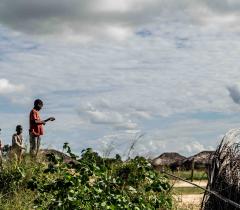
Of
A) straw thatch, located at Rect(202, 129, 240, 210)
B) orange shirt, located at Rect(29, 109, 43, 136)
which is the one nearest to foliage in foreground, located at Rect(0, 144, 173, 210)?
straw thatch, located at Rect(202, 129, 240, 210)

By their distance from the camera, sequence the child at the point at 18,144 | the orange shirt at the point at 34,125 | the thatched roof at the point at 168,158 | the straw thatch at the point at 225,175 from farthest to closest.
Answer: the thatched roof at the point at 168,158, the orange shirt at the point at 34,125, the child at the point at 18,144, the straw thatch at the point at 225,175

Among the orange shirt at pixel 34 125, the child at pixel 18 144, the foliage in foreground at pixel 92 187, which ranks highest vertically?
the orange shirt at pixel 34 125

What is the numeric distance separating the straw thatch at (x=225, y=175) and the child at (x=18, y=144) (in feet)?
21.4

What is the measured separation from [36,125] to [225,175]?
25.8 ft

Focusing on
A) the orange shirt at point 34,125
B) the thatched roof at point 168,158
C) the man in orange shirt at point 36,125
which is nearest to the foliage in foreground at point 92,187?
the man in orange shirt at point 36,125

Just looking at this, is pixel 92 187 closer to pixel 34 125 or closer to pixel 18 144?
pixel 34 125

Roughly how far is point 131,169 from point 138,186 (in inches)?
45.4

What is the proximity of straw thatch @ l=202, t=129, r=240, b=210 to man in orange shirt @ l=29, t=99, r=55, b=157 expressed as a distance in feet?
24.0

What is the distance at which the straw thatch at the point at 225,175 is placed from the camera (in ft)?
23.2

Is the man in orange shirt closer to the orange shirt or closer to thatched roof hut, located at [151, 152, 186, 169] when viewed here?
the orange shirt

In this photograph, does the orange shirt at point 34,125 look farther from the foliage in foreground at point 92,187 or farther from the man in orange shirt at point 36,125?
the foliage in foreground at point 92,187

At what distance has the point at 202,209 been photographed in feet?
24.3

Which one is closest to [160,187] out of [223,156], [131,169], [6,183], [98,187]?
[98,187]

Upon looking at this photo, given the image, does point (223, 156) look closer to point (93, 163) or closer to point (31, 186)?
point (93, 163)
